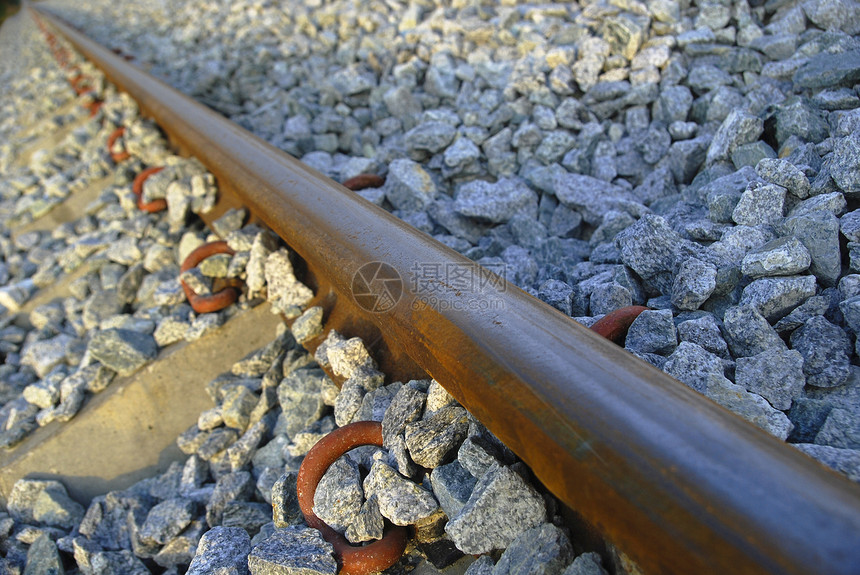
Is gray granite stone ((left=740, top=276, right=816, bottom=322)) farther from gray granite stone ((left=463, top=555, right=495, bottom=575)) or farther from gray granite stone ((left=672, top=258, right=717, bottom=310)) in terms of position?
gray granite stone ((left=463, top=555, right=495, bottom=575))

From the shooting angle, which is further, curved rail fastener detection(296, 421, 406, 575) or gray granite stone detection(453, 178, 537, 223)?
gray granite stone detection(453, 178, 537, 223)

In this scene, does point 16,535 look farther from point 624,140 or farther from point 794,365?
point 624,140

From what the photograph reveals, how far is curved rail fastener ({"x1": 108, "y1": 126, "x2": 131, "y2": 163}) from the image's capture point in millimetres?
3996

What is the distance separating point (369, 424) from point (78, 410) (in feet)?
4.50

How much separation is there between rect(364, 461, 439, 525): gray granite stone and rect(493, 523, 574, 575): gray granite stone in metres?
0.20

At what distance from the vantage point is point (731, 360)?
4.53ft

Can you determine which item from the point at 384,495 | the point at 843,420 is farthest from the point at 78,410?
the point at 843,420

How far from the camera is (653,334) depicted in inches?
56.6

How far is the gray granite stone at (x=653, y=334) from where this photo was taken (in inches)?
56.0

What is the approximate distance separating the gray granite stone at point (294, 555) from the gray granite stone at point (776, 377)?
0.95m

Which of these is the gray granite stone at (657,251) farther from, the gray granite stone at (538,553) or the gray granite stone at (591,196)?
the gray granite stone at (538,553)

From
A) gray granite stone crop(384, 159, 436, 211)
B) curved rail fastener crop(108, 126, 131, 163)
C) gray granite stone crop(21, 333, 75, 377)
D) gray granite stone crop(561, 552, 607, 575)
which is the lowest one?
gray granite stone crop(21, 333, 75, 377)

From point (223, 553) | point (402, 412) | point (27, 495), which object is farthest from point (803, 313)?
point (27, 495)

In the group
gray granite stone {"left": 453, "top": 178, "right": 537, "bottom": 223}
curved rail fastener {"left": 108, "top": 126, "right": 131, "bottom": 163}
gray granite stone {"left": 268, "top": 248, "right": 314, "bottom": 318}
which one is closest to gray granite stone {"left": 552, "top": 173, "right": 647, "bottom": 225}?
gray granite stone {"left": 453, "top": 178, "right": 537, "bottom": 223}
